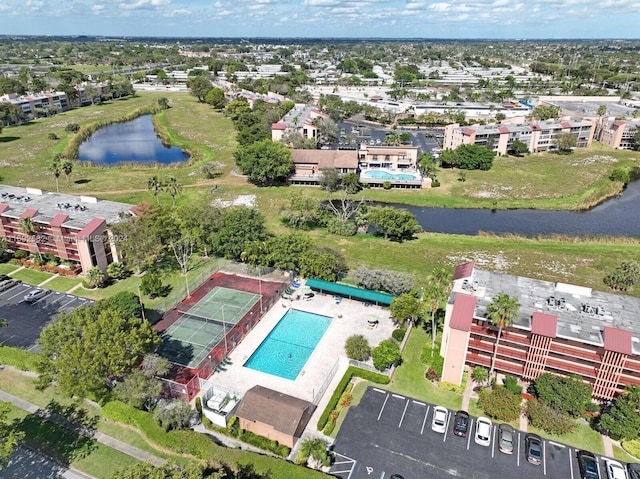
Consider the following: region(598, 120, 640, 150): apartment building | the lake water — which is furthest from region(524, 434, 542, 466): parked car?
region(598, 120, 640, 150): apartment building

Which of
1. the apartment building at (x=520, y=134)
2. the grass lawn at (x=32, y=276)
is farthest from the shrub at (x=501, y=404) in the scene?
the apartment building at (x=520, y=134)

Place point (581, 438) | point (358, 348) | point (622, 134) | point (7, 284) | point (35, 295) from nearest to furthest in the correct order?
1. point (581, 438)
2. point (358, 348)
3. point (35, 295)
4. point (7, 284)
5. point (622, 134)

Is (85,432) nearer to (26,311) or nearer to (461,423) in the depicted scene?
(26,311)

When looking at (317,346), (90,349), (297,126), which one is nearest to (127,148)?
(297,126)

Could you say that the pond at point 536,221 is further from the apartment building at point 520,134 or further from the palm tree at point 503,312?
the palm tree at point 503,312

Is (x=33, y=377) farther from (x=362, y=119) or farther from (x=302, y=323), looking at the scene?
(x=362, y=119)

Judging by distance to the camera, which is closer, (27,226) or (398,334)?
(398,334)

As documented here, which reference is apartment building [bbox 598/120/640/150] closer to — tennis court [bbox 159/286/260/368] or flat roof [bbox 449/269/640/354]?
flat roof [bbox 449/269/640/354]
